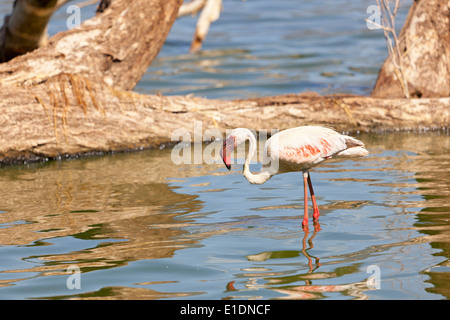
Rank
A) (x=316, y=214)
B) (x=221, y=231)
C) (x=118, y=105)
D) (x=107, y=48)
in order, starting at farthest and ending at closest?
1. (x=107, y=48)
2. (x=118, y=105)
3. (x=316, y=214)
4. (x=221, y=231)

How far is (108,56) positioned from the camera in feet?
36.9

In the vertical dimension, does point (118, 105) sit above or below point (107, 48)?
below

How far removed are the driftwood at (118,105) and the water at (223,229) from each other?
0.30 m

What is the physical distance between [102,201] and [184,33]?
15958mm

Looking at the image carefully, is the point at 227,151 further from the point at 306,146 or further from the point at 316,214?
the point at 316,214

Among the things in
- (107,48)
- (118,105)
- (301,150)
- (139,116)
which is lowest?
(301,150)

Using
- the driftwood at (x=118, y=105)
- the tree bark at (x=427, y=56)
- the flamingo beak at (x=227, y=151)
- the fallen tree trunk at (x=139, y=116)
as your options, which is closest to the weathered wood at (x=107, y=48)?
the driftwood at (x=118, y=105)

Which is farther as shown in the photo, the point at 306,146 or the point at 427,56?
the point at 427,56

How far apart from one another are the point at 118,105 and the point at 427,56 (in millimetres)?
5088

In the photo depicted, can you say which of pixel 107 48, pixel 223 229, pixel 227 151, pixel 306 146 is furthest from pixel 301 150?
pixel 107 48

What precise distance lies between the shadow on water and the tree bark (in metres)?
1.85

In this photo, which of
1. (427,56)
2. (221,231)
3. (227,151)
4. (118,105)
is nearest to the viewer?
(227,151)

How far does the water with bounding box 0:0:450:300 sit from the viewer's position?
599 cm

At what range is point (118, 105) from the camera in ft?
35.8
